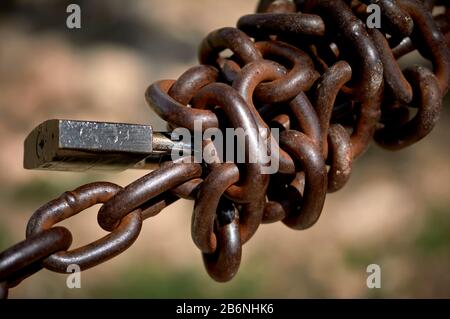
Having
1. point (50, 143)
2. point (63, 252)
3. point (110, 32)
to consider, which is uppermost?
point (110, 32)

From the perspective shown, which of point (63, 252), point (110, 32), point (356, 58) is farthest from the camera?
point (110, 32)

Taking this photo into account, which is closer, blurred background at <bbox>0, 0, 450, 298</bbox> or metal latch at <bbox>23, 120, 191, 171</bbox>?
metal latch at <bbox>23, 120, 191, 171</bbox>

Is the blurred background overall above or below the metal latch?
above

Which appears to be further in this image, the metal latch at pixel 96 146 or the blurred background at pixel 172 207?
the blurred background at pixel 172 207

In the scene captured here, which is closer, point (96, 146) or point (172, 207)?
point (96, 146)

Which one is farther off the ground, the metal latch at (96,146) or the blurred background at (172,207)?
the blurred background at (172,207)

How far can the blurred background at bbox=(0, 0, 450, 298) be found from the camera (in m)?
1.85

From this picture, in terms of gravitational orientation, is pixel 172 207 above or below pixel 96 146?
above

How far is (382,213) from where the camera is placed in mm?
1993

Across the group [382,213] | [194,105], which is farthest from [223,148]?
[382,213]

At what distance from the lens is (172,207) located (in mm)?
2012

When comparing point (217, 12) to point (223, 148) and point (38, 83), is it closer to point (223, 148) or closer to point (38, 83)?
point (38, 83)

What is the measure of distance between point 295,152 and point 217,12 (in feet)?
5.68

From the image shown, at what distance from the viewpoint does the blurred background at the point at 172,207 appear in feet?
6.08
